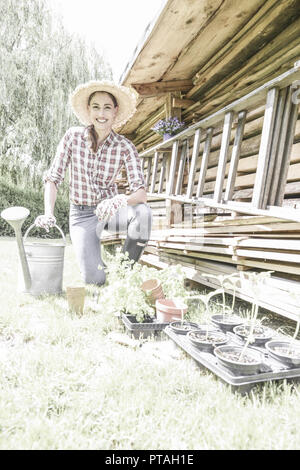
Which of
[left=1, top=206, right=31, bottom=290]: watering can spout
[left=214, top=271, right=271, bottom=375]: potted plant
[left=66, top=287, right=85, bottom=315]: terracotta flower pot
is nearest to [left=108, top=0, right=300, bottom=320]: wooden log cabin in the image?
[left=214, top=271, right=271, bottom=375]: potted plant

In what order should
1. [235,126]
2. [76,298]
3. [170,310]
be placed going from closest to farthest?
1. [170,310]
2. [76,298]
3. [235,126]

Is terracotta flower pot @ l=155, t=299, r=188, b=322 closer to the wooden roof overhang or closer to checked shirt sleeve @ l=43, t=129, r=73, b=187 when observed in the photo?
checked shirt sleeve @ l=43, t=129, r=73, b=187

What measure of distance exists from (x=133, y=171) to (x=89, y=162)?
0.54 meters

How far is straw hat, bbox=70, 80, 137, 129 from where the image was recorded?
391cm

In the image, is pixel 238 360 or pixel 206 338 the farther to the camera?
pixel 206 338

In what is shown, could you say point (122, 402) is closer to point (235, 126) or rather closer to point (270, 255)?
point (270, 255)

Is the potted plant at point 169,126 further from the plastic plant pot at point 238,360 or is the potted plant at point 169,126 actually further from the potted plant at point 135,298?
the plastic plant pot at point 238,360

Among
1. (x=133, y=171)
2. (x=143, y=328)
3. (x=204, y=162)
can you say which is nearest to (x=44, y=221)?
(x=133, y=171)

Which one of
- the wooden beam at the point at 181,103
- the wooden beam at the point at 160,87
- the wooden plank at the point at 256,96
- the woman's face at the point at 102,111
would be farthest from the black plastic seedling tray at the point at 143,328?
the wooden beam at the point at 181,103

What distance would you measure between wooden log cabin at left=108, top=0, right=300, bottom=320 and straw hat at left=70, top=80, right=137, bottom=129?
2.23 ft

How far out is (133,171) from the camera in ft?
12.7

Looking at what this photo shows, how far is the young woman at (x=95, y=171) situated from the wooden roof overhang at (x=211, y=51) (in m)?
0.90

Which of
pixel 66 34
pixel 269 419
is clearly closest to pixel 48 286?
pixel 269 419
